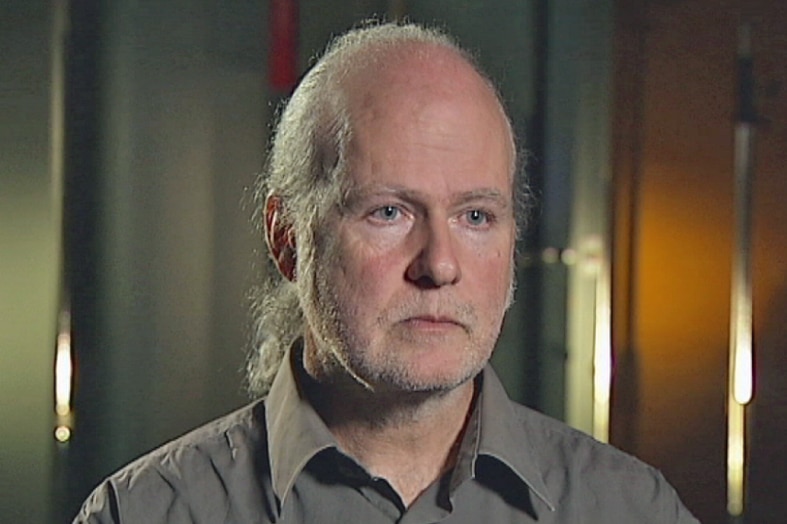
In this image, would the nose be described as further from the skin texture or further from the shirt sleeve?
the shirt sleeve

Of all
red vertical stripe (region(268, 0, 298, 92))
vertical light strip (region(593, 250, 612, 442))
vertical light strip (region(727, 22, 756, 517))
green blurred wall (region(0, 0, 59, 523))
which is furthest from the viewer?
vertical light strip (region(593, 250, 612, 442))

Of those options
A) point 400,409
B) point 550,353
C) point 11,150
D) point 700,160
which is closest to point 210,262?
point 11,150

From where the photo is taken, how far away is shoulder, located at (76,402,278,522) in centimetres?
129

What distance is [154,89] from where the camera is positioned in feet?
7.29

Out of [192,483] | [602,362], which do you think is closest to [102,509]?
[192,483]

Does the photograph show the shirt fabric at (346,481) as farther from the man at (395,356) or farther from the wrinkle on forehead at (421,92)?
the wrinkle on forehead at (421,92)

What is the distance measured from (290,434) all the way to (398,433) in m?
0.09

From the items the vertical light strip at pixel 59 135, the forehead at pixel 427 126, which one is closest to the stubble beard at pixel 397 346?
the forehead at pixel 427 126

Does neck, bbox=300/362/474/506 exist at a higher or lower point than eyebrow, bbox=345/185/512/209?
lower

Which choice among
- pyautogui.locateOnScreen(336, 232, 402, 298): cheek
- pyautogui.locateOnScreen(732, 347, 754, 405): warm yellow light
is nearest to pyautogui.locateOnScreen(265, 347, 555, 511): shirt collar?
pyautogui.locateOnScreen(336, 232, 402, 298): cheek

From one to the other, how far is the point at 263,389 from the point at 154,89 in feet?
2.60

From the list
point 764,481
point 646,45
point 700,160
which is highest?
point 646,45

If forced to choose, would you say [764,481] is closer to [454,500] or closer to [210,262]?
[210,262]

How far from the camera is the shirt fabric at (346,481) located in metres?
1.29
